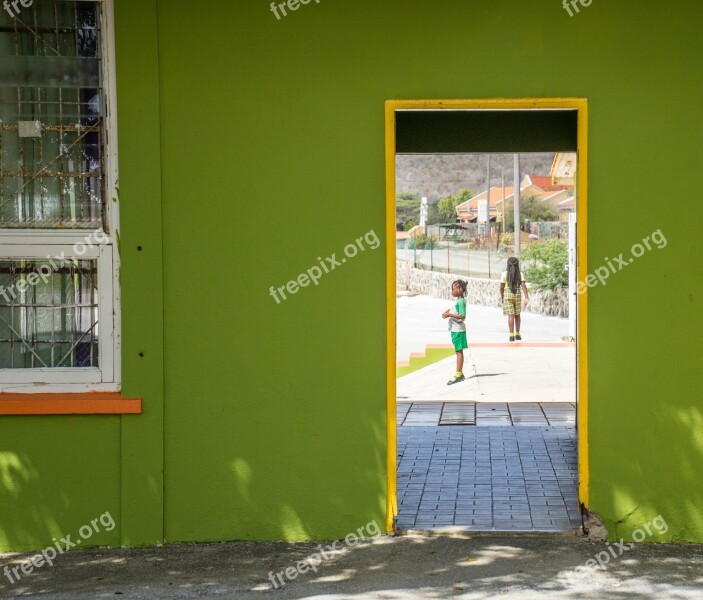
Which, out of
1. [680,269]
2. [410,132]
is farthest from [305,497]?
[410,132]

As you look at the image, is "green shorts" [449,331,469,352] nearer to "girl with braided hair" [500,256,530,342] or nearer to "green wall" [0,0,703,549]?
"girl with braided hair" [500,256,530,342]

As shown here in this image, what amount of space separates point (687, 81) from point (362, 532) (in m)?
3.32

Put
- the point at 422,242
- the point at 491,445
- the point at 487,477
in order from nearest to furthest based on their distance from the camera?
the point at 487,477
the point at 491,445
the point at 422,242

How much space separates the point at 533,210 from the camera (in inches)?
1998

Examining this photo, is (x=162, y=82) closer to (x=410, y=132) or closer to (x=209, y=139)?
(x=209, y=139)

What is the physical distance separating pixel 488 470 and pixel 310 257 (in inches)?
135

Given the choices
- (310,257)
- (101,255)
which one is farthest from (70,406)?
(310,257)

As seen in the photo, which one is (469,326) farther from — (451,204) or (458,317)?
(451,204)

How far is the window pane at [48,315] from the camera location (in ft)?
20.7

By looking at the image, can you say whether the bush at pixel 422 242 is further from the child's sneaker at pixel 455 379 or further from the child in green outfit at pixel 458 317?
the child in green outfit at pixel 458 317

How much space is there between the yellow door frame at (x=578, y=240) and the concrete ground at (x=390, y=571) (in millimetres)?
409

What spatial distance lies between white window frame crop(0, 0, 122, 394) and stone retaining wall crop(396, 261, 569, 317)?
1945 centimetres

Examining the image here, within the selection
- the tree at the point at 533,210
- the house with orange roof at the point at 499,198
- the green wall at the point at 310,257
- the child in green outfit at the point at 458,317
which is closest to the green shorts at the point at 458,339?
the child in green outfit at the point at 458,317

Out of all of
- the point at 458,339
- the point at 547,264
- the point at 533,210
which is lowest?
the point at 458,339
